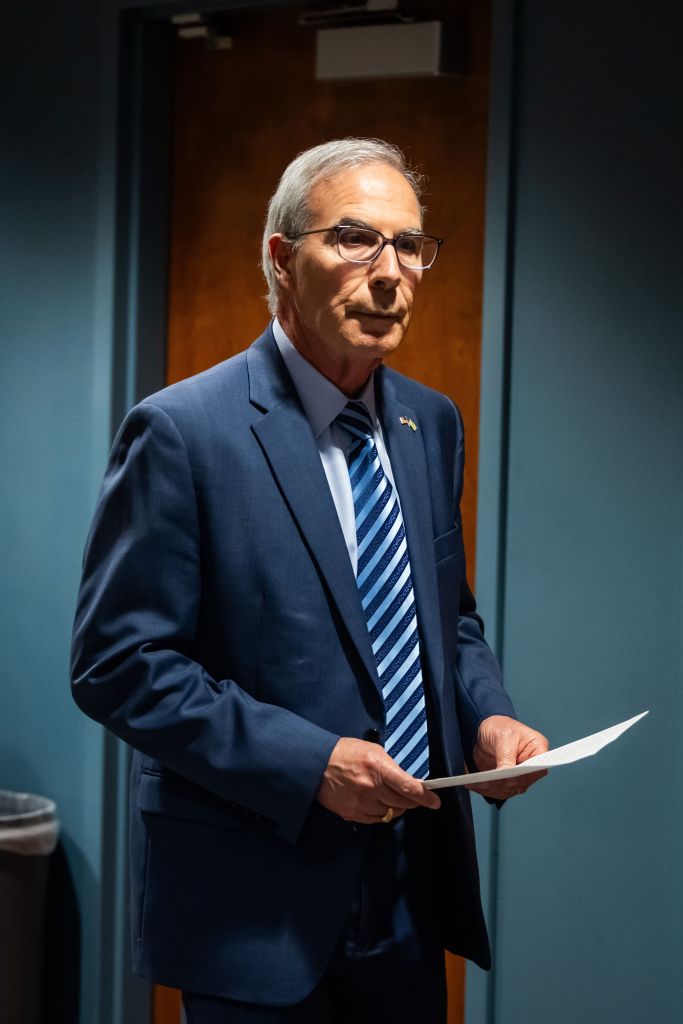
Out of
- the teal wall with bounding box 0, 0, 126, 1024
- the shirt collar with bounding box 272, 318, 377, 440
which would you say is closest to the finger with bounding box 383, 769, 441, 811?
the shirt collar with bounding box 272, 318, 377, 440

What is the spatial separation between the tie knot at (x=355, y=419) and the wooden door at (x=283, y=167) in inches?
42.0

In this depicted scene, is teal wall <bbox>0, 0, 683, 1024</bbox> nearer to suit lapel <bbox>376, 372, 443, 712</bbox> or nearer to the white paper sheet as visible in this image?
suit lapel <bbox>376, 372, 443, 712</bbox>

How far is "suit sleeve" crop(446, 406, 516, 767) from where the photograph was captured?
1.92m

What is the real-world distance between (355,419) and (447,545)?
0.22m

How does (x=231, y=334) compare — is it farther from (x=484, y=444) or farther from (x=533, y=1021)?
(x=533, y=1021)

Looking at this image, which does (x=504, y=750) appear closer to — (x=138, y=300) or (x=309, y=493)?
(x=309, y=493)

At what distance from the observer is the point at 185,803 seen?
1.71 meters

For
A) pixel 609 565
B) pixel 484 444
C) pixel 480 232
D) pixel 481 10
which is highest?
pixel 481 10

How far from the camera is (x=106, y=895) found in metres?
3.16

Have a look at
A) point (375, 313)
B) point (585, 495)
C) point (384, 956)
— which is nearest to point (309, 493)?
point (375, 313)

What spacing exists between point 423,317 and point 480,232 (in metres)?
0.22

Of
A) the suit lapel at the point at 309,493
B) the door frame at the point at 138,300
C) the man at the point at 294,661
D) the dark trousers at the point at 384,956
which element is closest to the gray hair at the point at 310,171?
the man at the point at 294,661

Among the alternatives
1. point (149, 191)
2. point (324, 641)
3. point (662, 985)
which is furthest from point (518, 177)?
point (662, 985)

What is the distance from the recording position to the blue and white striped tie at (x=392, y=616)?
1758 millimetres
